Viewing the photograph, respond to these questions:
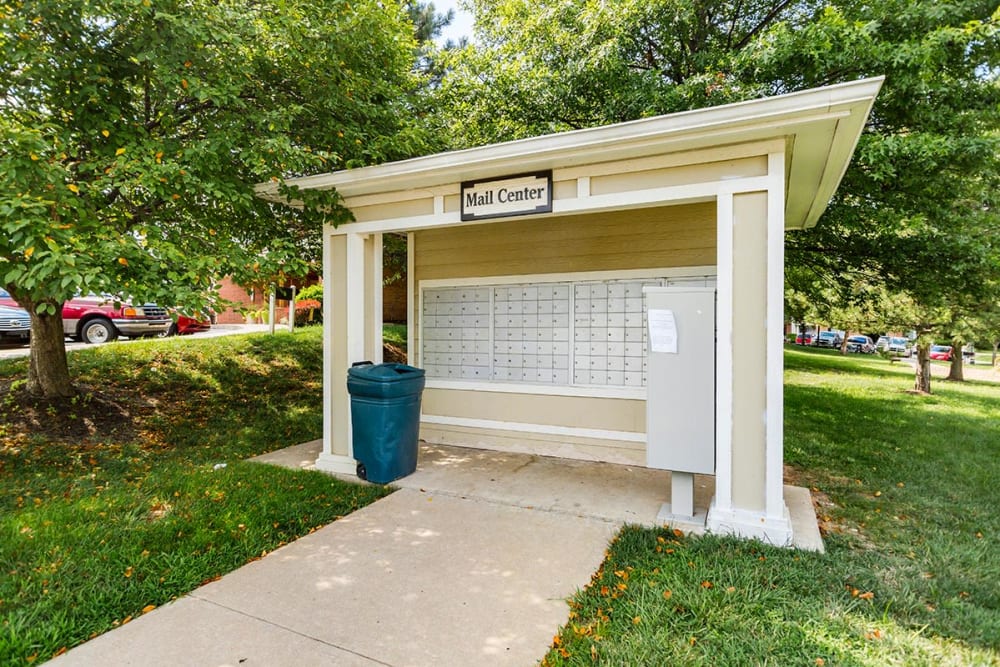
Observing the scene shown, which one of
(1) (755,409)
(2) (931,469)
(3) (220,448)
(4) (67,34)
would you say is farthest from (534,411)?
(4) (67,34)

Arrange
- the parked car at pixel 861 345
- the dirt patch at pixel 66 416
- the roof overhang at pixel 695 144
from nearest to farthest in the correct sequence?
the roof overhang at pixel 695 144, the dirt patch at pixel 66 416, the parked car at pixel 861 345

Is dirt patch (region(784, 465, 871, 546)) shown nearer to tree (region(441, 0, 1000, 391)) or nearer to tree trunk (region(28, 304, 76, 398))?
tree (region(441, 0, 1000, 391))

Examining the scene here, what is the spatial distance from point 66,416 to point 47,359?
2.73ft

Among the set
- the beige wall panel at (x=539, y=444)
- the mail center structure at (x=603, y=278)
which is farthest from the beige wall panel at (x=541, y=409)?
the beige wall panel at (x=539, y=444)

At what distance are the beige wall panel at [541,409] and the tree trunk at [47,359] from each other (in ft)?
14.7

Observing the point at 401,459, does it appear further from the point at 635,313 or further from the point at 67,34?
the point at 67,34

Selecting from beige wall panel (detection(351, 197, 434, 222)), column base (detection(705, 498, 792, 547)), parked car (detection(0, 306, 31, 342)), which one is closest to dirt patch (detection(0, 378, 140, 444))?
beige wall panel (detection(351, 197, 434, 222))

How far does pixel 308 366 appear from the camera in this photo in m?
9.56

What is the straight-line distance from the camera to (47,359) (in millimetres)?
6074

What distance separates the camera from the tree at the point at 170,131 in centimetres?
343

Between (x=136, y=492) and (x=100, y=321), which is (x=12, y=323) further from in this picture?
(x=136, y=492)

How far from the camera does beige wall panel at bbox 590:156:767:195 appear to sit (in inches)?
128

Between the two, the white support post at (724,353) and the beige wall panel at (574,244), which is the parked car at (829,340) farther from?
the white support post at (724,353)

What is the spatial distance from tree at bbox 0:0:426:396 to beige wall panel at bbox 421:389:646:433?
250 cm
